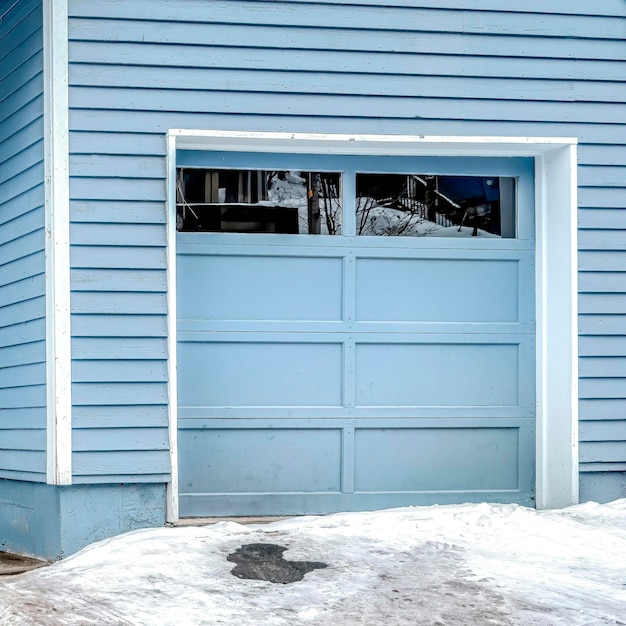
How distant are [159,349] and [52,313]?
605mm

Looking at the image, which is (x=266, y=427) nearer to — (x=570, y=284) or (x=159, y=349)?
(x=159, y=349)

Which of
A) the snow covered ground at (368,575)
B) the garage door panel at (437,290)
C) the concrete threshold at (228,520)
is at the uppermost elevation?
the garage door panel at (437,290)

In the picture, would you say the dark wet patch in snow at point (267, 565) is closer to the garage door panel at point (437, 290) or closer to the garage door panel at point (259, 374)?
the garage door panel at point (259, 374)

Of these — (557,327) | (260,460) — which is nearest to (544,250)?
(557,327)

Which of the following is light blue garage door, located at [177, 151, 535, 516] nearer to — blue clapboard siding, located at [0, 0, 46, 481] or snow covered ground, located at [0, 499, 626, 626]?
snow covered ground, located at [0, 499, 626, 626]

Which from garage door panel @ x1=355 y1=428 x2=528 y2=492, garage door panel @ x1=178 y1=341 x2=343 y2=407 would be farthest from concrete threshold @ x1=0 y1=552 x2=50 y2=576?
garage door panel @ x1=355 y1=428 x2=528 y2=492

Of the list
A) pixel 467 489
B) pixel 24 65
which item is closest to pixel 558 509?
pixel 467 489

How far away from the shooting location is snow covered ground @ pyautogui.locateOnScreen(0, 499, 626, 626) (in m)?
3.92

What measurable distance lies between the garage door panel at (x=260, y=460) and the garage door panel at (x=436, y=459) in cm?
19

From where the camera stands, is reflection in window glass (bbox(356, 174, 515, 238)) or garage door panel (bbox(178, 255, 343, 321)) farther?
reflection in window glass (bbox(356, 174, 515, 238))

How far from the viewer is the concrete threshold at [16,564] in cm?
531

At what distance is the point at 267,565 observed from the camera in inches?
179

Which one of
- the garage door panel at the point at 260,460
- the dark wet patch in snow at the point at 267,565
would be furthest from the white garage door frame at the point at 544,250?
the dark wet patch in snow at the point at 267,565

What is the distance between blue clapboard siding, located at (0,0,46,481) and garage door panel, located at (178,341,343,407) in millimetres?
841
